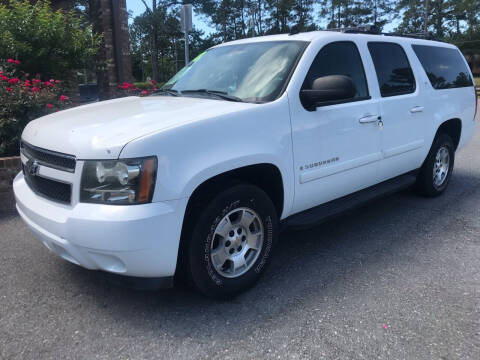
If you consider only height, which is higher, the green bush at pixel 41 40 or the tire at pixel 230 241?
the green bush at pixel 41 40

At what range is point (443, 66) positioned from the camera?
5184 millimetres

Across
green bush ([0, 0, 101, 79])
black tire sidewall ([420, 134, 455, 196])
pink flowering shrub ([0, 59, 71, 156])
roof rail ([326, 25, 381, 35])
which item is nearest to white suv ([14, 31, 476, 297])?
roof rail ([326, 25, 381, 35])

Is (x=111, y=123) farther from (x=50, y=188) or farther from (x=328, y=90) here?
(x=328, y=90)

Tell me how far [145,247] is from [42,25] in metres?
6.43

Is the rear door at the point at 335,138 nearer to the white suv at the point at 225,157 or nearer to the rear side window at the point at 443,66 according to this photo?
the white suv at the point at 225,157

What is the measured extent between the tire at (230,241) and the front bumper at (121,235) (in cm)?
19

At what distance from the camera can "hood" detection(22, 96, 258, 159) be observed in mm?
2488

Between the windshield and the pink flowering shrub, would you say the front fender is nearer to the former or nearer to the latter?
the windshield

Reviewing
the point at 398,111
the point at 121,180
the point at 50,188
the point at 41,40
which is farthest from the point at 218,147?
the point at 41,40

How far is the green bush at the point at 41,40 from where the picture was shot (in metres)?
7.03

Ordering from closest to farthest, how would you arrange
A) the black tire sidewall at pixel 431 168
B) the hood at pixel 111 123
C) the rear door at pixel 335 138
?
the hood at pixel 111 123 < the rear door at pixel 335 138 < the black tire sidewall at pixel 431 168

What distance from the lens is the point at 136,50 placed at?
62.2 m

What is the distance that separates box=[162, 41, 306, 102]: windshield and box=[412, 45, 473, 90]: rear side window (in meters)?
2.09

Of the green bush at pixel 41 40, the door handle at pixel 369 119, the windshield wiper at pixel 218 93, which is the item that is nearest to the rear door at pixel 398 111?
the door handle at pixel 369 119
